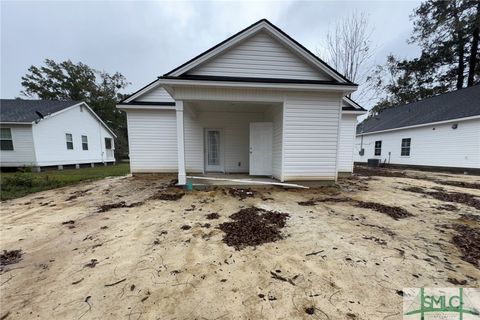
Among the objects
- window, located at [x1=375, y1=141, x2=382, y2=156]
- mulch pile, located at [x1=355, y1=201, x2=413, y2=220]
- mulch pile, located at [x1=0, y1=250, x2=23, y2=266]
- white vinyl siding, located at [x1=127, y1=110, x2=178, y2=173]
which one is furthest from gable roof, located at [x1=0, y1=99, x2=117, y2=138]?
window, located at [x1=375, y1=141, x2=382, y2=156]

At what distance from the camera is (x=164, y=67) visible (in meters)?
22.8

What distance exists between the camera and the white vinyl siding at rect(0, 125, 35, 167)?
11.9 meters

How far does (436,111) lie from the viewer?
13375 mm

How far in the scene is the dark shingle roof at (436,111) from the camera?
37.8 ft

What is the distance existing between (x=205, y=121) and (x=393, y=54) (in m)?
26.8

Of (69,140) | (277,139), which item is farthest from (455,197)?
(69,140)

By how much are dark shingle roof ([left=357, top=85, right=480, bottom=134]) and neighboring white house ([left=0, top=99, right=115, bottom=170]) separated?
996 inches

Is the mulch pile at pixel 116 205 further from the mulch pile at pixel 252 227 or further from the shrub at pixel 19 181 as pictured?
the shrub at pixel 19 181

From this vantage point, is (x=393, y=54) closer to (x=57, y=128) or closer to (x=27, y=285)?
(x=27, y=285)

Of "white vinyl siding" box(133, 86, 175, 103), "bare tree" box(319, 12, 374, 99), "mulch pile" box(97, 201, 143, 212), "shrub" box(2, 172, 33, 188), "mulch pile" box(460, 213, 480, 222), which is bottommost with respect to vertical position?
"mulch pile" box(97, 201, 143, 212)

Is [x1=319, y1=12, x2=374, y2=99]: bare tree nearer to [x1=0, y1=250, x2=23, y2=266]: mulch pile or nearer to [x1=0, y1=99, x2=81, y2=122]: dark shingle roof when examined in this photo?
[x1=0, y1=250, x2=23, y2=266]: mulch pile

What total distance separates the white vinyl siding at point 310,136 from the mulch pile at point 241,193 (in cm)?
141

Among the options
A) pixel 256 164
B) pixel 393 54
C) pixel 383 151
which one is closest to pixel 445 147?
pixel 383 151

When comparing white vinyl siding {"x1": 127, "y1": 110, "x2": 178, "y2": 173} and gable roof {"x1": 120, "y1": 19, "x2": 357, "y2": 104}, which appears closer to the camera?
gable roof {"x1": 120, "y1": 19, "x2": 357, "y2": 104}
